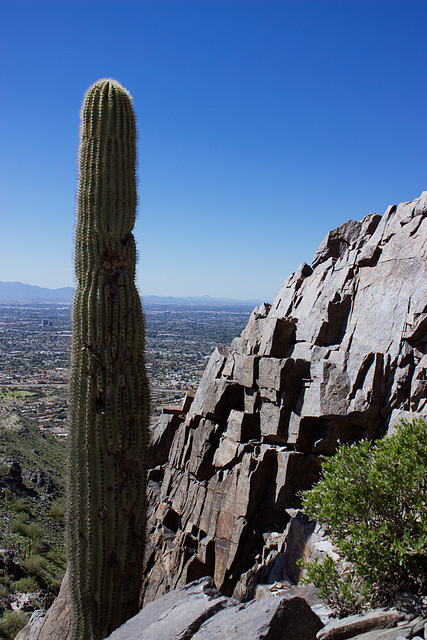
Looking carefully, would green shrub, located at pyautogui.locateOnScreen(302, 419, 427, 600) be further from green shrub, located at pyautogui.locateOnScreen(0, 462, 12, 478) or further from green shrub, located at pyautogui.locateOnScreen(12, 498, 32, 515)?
green shrub, located at pyautogui.locateOnScreen(0, 462, 12, 478)

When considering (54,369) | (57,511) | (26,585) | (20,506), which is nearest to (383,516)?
(26,585)

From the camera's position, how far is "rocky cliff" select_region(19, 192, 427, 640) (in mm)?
9758

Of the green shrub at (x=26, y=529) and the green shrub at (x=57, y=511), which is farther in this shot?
the green shrub at (x=57, y=511)

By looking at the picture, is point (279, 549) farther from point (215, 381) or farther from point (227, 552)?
point (215, 381)

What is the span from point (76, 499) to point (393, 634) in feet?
17.7

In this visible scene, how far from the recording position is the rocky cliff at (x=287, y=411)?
384 inches

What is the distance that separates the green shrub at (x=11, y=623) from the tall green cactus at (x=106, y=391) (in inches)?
352

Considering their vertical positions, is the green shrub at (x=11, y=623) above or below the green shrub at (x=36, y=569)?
above

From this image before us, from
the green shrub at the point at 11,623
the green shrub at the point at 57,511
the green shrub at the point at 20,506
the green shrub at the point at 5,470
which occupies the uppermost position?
the green shrub at the point at 5,470

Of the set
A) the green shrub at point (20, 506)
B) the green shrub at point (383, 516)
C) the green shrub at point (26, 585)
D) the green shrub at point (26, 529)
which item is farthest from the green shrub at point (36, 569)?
the green shrub at point (383, 516)

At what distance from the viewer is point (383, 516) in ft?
18.8

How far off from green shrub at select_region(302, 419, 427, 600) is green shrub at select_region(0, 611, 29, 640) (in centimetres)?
1353

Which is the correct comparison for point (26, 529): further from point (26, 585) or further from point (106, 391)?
point (106, 391)

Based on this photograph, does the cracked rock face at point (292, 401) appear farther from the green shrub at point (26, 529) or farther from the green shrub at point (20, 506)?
the green shrub at point (20, 506)
